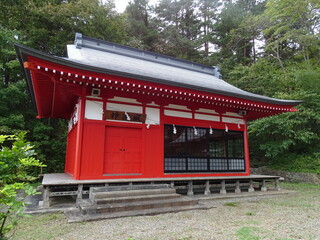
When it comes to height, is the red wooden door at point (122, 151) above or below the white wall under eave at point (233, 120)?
below

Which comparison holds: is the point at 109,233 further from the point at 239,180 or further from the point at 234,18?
the point at 234,18

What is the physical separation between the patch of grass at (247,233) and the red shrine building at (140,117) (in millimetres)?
3760

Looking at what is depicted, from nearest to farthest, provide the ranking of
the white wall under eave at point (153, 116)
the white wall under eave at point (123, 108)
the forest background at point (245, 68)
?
the white wall under eave at point (123, 108)
the white wall under eave at point (153, 116)
the forest background at point (245, 68)

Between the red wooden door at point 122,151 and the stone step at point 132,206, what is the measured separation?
5.42 ft

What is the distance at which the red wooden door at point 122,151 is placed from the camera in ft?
22.4

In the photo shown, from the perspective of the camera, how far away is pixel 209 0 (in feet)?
80.9

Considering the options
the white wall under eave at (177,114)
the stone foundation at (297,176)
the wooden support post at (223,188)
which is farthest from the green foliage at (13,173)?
the stone foundation at (297,176)

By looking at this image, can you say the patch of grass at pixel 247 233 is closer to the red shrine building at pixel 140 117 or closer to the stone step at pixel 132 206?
the stone step at pixel 132 206

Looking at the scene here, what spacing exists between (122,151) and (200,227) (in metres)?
3.61

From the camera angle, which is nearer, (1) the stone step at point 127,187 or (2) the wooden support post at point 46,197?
(2) the wooden support post at point 46,197

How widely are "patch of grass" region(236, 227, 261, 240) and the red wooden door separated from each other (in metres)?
3.87

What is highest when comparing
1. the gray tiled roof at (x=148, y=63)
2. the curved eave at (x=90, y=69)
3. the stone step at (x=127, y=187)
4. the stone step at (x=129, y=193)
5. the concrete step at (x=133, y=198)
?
the gray tiled roof at (x=148, y=63)

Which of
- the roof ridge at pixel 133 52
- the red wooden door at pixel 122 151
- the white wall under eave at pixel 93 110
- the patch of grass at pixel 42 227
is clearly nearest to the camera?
the patch of grass at pixel 42 227

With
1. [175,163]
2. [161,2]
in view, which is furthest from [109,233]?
[161,2]
